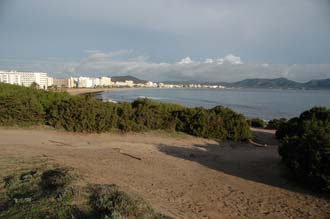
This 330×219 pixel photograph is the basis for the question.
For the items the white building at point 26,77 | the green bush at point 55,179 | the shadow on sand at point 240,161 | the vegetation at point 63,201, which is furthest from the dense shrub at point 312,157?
the white building at point 26,77

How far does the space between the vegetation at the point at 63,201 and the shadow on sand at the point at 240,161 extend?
13.2 ft

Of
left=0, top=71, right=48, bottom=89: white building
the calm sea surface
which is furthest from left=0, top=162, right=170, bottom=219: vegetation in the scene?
left=0, top=71, right=48, bottom=89: white building

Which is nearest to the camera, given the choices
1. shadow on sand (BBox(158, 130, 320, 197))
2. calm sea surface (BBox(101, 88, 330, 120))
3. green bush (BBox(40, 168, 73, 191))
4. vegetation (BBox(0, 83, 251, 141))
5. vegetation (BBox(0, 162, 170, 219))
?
vegetation (BBox(0, 162, 170, 219))

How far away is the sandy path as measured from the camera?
5.76m

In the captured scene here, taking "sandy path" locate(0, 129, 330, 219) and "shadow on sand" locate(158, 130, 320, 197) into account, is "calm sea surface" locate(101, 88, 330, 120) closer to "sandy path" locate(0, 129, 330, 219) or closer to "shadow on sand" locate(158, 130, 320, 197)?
"shadow on sand" locate(158, 130, 320, 197)

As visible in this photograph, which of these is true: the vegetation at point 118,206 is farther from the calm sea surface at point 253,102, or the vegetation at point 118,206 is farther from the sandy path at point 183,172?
the calm sea surface at point 253,102

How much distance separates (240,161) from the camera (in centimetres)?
1069

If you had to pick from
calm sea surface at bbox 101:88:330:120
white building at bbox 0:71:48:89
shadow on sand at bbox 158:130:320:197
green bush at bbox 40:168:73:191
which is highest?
white building at bbox 0:71:48:89

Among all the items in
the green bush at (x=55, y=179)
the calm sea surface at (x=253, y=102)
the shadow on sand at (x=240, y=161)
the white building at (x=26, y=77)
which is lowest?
the calm sea surface at (x=253, y=102)

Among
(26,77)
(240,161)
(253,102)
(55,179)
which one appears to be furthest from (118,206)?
(26,77)

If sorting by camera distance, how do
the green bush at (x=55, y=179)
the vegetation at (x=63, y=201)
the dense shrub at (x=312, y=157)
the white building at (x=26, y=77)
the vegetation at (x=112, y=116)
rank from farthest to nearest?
the white building at (x=26, y=77) < the vegetation at (x=112, y=116) < the dense shrub at (x=312, y=157) < the green bush at (x=55, y=179) < the vegetation at (x=63, y=201)

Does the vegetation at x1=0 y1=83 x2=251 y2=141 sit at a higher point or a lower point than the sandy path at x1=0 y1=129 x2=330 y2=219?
higher

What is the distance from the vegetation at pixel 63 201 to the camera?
14.5ft

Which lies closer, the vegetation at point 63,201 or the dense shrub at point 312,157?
the vegetation at point 63,201
